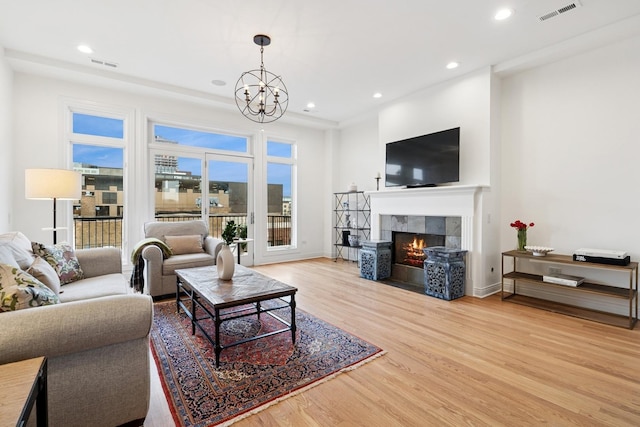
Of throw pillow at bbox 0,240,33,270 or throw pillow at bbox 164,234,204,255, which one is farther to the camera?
throw pillow at bbox 164,234,204,255

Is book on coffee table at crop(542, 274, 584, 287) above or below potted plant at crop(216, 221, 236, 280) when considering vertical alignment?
below

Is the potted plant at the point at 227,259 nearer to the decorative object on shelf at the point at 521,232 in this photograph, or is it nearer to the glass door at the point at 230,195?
the glass door at the point at 230,195

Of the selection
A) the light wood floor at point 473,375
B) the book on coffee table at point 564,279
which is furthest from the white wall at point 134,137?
the book on coffee table at point 564,279

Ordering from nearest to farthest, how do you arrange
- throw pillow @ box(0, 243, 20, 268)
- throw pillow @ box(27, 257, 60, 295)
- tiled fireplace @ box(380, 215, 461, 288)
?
throw pillow @ box(0, 243, 20, 268), throw pillow @ box(27, 257, 60, 295), tiled fireplace @ box(380, 215, 461, 288)

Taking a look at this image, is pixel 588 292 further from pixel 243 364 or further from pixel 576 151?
pixel 243 364

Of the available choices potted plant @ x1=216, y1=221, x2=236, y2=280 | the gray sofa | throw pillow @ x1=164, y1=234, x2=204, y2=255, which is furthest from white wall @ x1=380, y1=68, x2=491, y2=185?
the gray sofa

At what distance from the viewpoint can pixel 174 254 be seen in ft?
13.9

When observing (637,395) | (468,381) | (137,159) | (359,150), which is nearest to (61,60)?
(137,159)

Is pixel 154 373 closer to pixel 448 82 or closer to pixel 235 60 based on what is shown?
pixel 235 60

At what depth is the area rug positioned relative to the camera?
→ 1.82 metres

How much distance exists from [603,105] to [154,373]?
16.8 feet

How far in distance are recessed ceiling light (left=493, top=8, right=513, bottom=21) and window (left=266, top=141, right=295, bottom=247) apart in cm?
436

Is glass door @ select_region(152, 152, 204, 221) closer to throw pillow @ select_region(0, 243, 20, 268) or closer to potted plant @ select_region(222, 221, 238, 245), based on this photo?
potted plant @ select_region(222, 221, 238, 245)

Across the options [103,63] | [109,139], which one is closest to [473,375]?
[103,63]
